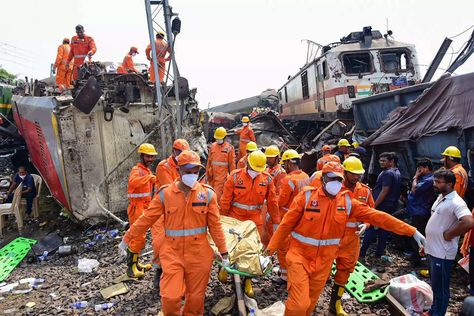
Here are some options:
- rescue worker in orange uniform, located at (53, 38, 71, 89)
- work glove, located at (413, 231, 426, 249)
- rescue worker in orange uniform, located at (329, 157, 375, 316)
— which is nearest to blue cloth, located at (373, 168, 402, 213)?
rescue worker in orange uniform, located at (329, 157, 375, 316)

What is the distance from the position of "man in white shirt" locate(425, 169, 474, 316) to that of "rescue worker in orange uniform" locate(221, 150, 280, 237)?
74.8 inches

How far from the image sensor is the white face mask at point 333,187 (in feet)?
11.0

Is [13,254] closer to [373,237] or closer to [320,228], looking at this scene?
[320,228]

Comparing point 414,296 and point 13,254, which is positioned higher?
point 13,254

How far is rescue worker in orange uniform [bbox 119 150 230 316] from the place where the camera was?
3355 mm

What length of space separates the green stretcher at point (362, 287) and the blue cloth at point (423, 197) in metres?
1.06

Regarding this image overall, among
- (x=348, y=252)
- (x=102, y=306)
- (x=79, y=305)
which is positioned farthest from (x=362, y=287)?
(x=79, y=305)

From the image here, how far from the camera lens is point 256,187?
4.59 metres

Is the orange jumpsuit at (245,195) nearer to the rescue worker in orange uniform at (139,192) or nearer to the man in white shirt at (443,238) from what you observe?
the rescue worker in orange uniform at (139,192)

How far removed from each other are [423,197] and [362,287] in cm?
151

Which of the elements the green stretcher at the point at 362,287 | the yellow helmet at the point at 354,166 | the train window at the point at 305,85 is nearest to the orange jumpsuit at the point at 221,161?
the green stretcher at the point at 362,287

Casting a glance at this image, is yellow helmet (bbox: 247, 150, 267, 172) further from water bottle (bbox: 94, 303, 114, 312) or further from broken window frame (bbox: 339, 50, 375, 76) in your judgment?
broken window frame (bbox: 339, 50, 375, 76)

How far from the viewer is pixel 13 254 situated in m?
6.54

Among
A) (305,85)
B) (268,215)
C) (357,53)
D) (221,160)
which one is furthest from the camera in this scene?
(305,85)
